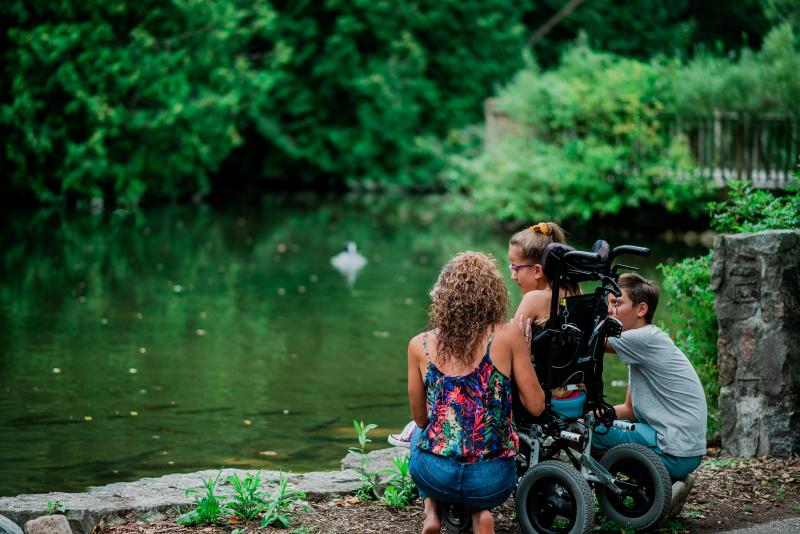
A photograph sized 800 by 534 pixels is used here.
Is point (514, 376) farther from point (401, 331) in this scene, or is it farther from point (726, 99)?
point (726, 99)

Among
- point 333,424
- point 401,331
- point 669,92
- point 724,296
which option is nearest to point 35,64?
point 669,92

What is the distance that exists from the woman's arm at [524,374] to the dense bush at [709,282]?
267 centimetres

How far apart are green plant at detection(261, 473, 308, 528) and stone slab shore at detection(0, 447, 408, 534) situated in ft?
0.37

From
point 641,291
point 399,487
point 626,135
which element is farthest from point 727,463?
point 626,135

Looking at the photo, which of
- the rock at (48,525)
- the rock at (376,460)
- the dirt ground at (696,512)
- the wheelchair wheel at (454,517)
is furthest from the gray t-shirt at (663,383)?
the rock at (48,525)

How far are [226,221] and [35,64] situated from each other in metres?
5.76

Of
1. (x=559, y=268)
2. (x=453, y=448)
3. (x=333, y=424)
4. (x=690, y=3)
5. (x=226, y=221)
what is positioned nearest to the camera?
(x=453, y=448)

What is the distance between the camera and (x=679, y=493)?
202 inches

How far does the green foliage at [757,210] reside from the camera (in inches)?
269

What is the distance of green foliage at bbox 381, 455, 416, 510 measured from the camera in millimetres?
5391

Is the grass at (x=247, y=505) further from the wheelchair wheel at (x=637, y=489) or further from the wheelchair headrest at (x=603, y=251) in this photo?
the wheelchair headrest at (x=603, y=251)

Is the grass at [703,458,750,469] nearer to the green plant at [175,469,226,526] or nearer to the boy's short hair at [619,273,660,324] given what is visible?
the boy's short hair at [619,273,660,324]

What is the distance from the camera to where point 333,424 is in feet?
27.1

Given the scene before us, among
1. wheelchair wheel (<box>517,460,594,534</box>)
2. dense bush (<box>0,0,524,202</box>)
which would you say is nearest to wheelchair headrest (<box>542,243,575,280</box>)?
wheelchair wheel (<box>517,460,594,534</box>)
